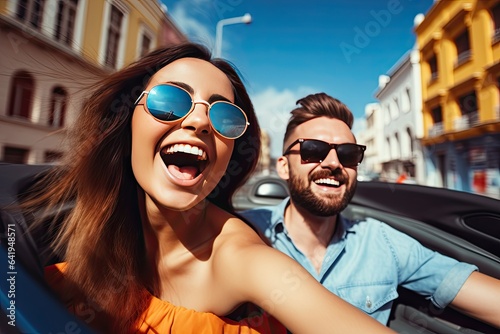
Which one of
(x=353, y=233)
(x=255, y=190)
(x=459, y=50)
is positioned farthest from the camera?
(x=459, y=50)

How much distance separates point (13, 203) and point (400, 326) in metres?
1.89

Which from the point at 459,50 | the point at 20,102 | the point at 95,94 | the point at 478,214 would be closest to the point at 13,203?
the point at 20,102

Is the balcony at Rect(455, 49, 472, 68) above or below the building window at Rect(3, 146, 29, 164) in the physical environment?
above

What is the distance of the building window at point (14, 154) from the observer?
76 cm

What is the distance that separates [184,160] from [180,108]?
170 mm

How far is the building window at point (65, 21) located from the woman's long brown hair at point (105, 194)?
0.52ft

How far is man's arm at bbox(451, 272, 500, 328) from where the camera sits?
3.36 feet

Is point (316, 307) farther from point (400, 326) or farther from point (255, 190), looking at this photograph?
point (255, 190)

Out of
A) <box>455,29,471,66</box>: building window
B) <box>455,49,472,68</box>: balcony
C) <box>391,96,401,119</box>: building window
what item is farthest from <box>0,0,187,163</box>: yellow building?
<box>455,29,471,66</box>: building window

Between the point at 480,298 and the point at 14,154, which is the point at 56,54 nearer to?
the point at 14,154

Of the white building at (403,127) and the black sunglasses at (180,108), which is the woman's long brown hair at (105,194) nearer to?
the black sunglasses at (180,108)

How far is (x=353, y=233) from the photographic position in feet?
4.64

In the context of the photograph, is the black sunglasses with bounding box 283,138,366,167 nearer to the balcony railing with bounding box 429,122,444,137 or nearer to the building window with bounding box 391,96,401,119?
the building window with bounding box 391,96,401,119

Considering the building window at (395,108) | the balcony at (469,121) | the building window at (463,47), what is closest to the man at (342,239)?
the building window at (395,108)
